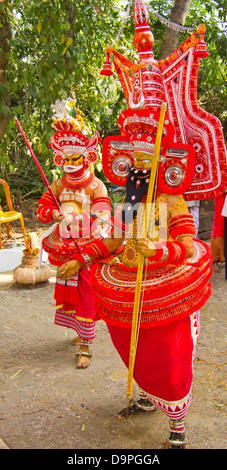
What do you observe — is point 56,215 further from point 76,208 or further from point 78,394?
point 78,394

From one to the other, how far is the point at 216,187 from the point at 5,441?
191 cm

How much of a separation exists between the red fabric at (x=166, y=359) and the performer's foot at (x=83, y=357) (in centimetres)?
122

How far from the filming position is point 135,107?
7.61 feet

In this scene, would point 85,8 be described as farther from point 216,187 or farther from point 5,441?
point 5,441

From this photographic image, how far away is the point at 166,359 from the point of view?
92.0 inches

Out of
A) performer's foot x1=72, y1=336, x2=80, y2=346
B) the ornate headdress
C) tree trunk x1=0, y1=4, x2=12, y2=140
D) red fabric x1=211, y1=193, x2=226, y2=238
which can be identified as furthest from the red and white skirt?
tree trunk x1=0, y1=4, x2=12, y2=140

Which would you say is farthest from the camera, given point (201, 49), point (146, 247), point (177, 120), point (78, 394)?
point (78, 394)

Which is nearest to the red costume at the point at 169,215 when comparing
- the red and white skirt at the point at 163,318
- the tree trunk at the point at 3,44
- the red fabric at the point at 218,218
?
the red and white skirt at the point at 163,318

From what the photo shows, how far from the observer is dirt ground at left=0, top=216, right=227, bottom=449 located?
2.64 m

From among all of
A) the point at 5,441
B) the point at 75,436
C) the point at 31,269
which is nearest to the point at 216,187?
the point at 75,436

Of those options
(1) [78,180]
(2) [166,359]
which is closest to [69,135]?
(1) [78,180]

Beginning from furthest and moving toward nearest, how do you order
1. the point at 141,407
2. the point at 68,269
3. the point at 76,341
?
the point at 76,341 < the point at 141,407 < the point at 68,269

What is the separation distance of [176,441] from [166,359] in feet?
1.67

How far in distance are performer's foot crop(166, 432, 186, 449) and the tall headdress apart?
1.33m
